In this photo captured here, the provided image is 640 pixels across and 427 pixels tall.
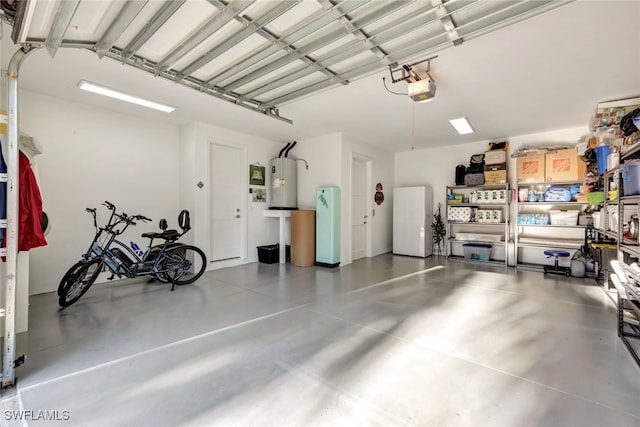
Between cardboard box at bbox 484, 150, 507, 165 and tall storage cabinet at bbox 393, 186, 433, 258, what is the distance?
4.58ft

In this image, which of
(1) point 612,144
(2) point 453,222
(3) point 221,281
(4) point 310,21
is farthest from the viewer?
(2) point 453,222

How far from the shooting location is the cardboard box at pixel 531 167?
5.49 metres

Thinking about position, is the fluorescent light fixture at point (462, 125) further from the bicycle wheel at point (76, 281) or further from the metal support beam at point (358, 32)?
the bicycle wheel at point (76, 281)

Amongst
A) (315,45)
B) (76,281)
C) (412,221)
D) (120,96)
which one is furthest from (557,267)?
(120,96)

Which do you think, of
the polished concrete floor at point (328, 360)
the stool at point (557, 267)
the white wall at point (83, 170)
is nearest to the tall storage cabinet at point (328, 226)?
the polished concrete floor at point (328, 360)

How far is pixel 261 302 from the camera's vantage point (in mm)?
3564

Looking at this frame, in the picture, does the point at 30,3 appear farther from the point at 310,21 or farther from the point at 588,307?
the point at 588,307

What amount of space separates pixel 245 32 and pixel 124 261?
334 cm

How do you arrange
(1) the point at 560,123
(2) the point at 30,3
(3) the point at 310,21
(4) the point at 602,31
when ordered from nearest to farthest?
(2) the point at 30,3 → (3) the point at 310,21 → (4) the point at 602,31 → (1) the point at 560,123

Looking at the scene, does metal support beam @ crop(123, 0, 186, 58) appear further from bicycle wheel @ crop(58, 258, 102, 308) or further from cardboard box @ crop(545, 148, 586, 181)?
cardboard box @ crop(545, 148, 586, 181)

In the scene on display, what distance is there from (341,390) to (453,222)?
5.60 metres

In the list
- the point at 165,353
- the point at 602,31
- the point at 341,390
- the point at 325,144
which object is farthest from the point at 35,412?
the point at 325,144

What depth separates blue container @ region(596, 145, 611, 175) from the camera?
12.2 ft

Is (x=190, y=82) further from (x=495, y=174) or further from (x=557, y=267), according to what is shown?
(x=557, y=267)
